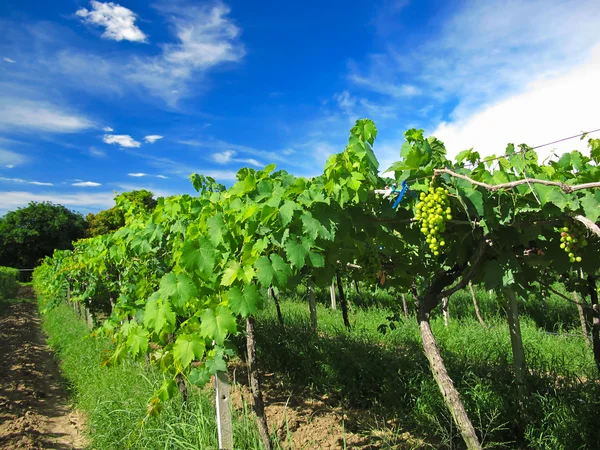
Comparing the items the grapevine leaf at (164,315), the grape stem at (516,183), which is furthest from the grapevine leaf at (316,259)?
the grapevine leaf at (164,315)

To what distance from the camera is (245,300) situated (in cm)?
196

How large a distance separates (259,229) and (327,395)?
293 cm

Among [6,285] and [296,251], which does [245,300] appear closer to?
[296,251]

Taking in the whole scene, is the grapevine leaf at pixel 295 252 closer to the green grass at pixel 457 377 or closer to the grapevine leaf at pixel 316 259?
the grapevine leaf at pixel 316 259

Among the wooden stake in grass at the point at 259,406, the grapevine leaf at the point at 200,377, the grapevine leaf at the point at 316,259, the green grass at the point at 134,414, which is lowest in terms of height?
the green grass at the point at 134,414

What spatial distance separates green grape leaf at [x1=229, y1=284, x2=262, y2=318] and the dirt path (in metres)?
3.27

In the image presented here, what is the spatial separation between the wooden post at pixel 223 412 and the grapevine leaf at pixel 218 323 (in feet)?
1.76

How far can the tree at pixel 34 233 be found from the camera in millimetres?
39094

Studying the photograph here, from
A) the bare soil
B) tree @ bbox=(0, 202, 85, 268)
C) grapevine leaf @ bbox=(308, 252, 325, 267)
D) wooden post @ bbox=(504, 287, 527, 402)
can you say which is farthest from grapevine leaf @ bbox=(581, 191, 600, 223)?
tree @ bbox=(0, 202, 85, 268)

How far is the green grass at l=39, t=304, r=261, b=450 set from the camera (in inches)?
117

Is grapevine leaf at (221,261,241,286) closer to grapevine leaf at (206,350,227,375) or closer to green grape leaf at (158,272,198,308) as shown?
green grape leaf at (158,272,198,308)

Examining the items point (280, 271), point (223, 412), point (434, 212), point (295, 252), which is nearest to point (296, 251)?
point (295, 252)

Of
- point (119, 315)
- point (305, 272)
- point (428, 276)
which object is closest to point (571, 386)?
point (428, 276)

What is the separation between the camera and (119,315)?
11.4 feet
